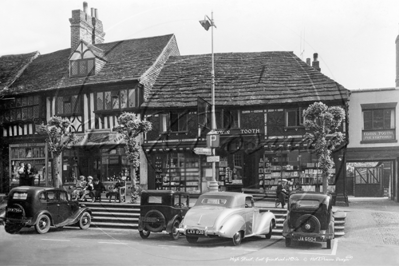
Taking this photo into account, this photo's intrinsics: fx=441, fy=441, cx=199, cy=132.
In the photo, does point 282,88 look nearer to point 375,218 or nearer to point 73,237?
point 375,218

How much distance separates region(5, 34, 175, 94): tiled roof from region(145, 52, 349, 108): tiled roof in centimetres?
129

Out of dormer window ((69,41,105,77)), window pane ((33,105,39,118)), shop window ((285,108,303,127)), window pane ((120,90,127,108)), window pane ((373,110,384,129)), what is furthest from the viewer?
window pane ((33,105,39,118))

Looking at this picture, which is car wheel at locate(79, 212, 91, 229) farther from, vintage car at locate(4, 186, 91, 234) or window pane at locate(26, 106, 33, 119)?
window pane at locate(26, 106, 33, 119)

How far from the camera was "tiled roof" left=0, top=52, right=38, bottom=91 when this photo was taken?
25219mm

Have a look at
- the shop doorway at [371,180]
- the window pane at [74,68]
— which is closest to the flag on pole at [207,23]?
the window pane at [74,68]

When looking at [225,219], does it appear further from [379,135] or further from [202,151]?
[379,135]

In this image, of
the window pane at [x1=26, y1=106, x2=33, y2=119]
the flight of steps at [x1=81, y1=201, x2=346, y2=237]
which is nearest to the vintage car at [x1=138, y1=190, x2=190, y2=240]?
the flight of steps at [x1=81, y1=201, x2=346, y2=237]

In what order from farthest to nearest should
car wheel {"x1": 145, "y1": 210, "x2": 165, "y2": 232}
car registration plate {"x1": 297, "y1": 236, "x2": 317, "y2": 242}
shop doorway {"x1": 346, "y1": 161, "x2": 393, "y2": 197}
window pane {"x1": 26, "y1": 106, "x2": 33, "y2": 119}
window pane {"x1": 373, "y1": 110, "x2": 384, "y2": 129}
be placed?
1. shop doorway {"x1": 346, "y1": 161, "x2": 393, "y2": 197}
2. window pane {"x1": 26, "y1": 106, "x2": 33, "y2": 119}
3. window pane {"x1": 373, "y1": 110, "x2": 384, "y2": 129}
4. car wheel {"x1": 145, "y1": 210, "x2": 165, "y2": 232}
5. car registration plate {"x1": 297, "y1": 236, "x2": 317, "y2": 242}

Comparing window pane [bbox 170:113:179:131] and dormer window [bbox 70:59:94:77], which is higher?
dormer window [bbox 70:59:94:77]

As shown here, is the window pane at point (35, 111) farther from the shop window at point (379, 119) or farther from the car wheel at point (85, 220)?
the shop window at point (379, 119)

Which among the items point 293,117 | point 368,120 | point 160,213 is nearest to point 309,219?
point 160,213

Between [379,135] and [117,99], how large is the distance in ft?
43.3

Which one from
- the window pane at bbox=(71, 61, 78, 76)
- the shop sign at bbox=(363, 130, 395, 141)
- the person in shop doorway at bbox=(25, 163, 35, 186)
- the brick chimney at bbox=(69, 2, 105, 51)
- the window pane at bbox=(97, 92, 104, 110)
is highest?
the brick chimney at bbox=(69, 2, 105, 51)

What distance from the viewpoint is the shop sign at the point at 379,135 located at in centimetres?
2086
